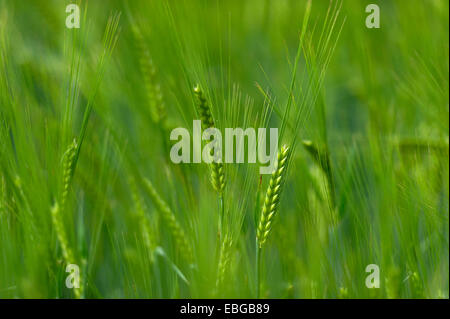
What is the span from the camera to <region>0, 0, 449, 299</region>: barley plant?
0.57 metres

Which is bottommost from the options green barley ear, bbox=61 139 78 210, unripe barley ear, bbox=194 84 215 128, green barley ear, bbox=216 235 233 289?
green barley ear, bbox=216 235 233 289

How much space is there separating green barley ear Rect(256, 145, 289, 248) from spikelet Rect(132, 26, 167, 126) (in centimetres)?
25

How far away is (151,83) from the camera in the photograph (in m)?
0.75

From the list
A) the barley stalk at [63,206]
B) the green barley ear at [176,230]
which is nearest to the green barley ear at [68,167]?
the barley stalk at [63,206]

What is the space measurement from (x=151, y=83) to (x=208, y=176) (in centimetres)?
22

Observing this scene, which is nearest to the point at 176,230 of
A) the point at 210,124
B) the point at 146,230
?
the point at 146,230

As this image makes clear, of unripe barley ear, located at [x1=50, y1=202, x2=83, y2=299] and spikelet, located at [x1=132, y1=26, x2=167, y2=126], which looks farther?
spikelet, located at [x1=132, y1=26, x2=167, y2=126]

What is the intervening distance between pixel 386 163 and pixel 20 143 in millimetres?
369

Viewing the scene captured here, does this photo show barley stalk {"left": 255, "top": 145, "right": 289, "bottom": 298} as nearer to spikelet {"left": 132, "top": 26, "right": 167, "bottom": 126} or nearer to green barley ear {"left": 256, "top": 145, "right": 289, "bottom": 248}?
green barley ear {"left": 256, "top": 145, "right": 289, "bottom": 248}

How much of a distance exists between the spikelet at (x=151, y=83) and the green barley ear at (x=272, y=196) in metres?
0.25

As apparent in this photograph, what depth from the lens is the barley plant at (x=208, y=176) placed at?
57cm

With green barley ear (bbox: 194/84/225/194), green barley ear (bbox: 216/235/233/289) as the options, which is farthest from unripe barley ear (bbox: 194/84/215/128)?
green barley ear (bbox: 216/235/233/289)
